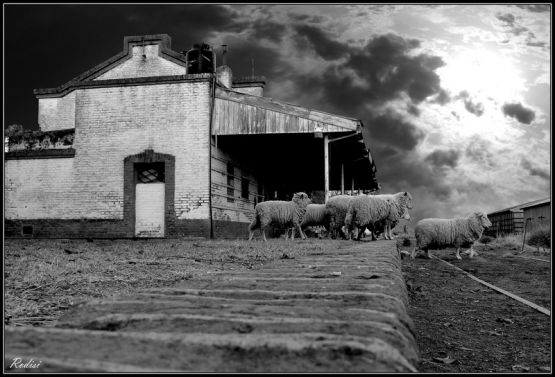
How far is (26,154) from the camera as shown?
18078 mm

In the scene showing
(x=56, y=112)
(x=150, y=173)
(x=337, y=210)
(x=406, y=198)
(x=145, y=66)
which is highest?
(x=145, y=66)

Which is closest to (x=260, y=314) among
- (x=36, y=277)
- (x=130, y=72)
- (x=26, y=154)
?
(x=36, y=277)

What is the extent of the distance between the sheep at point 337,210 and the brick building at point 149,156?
2.32 ft

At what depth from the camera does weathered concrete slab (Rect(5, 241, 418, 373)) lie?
0.93m

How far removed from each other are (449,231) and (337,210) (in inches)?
155

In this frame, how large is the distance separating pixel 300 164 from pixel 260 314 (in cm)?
2466

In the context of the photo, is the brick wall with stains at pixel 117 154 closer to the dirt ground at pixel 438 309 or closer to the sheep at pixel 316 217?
the sheep at pixel 316 217

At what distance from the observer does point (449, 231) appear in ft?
41.8

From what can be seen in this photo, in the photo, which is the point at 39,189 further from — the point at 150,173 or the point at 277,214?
the point at 277,214

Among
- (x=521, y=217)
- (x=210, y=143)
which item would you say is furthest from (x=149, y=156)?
(x=521, y=217)

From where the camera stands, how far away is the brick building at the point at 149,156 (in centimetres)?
1622

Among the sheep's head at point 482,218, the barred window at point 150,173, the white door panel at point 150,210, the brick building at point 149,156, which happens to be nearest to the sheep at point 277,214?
the brick building at point 149,156

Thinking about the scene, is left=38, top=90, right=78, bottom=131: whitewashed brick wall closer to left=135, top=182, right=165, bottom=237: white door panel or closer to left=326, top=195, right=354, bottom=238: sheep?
left=135, top=182, right=165, bottom=237: white door panel

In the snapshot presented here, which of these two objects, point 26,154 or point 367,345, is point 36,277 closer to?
point 367,345
